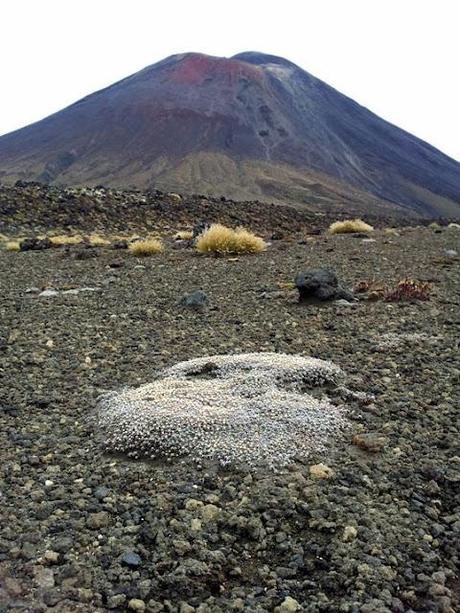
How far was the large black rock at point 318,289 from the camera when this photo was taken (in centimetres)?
1012

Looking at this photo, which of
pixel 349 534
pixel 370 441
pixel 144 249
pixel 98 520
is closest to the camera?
pixel 349 534

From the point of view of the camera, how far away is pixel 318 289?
1016cm

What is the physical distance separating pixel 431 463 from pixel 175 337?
435 centimetres

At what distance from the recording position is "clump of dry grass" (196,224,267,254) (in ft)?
53.0

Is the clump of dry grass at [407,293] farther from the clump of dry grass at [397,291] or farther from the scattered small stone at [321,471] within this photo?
the scattered small stone at [321,471]

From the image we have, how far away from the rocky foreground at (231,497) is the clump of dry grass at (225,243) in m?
7.85

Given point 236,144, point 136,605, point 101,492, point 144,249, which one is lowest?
point 136,605

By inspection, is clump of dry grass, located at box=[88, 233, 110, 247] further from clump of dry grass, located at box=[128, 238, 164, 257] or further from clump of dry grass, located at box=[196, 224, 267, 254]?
clump of dry grass, located at box=[196, 224, 267, 254]

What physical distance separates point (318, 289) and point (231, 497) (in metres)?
6.38

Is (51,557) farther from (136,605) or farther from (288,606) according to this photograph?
(288,606)

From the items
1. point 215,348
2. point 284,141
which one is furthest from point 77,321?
point 284,141

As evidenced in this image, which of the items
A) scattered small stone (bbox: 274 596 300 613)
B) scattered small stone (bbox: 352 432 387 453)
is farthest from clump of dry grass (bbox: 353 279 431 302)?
scattered small stone (bbox: 274 596 300 613)

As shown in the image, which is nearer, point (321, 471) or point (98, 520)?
point (98, 520)

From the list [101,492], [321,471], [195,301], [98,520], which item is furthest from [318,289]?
[98,520]
